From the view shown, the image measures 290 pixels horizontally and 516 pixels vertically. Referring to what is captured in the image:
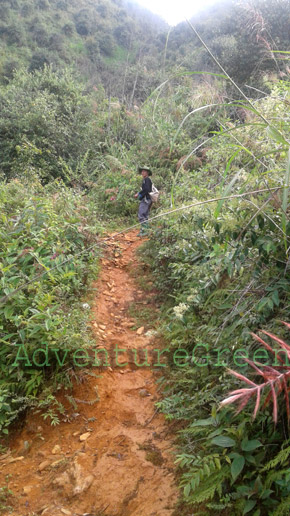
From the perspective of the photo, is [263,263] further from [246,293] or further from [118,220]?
[118,220]

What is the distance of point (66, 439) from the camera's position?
2723 mm

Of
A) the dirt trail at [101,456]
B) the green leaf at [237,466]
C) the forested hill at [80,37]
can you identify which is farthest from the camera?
the forested hill at [80,37]

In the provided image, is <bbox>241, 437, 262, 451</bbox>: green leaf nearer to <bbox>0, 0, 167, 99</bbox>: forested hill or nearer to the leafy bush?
the leafy bush

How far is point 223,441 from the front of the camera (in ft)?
6.36

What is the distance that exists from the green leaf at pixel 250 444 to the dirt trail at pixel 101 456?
57 centimetres

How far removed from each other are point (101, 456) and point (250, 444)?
3.74ft

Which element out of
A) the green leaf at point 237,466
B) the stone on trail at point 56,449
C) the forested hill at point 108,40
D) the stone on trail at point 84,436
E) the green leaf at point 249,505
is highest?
the forested hill at point 108,40

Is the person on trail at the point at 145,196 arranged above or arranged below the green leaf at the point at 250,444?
below

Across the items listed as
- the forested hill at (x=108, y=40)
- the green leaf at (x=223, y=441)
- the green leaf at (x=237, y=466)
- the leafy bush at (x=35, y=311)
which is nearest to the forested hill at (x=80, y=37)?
the forested hill at (x=108, y=40)

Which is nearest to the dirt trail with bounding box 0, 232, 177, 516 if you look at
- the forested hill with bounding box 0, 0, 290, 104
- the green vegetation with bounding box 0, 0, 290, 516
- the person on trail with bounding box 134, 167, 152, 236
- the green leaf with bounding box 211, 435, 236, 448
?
the green vegetation with bounding box 0, 0, 290, 516

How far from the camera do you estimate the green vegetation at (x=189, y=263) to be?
73.5 inches

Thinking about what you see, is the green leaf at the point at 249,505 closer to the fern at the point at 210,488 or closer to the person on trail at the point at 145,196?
the fern at the point at 210,488

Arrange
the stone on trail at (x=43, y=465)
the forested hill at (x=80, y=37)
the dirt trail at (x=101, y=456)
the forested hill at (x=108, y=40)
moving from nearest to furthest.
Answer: the dirt trail at (x=101, y=456) → the stone on trail at (x=43, y=465) → the forested hill at (x=108, y=40) → the forested hill at (x=80, y=37)

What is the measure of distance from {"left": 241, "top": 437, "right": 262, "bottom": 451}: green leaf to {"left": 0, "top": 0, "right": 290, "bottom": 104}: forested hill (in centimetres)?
1376
